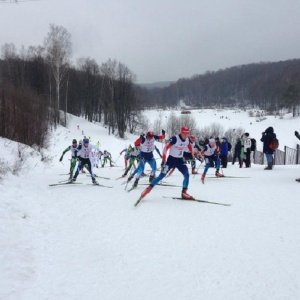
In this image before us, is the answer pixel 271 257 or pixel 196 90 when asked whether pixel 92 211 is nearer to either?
pixel 271 257

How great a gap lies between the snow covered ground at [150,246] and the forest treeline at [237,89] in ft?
443

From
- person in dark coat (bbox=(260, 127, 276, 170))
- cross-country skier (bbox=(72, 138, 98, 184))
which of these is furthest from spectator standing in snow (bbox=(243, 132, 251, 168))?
cross-country skier (bbox=(72, 138, 98, 184))

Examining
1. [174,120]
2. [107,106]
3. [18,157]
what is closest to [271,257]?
[18,157]

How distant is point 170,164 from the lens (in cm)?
913

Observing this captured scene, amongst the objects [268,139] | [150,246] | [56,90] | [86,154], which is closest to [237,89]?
[56,90]

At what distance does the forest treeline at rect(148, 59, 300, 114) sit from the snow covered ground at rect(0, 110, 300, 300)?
135 m

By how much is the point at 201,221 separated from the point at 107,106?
54.1 meters

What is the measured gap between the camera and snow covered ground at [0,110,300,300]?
405cm

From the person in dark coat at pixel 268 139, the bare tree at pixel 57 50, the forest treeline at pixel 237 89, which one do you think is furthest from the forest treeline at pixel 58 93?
the forest treeline at pixel 237 89

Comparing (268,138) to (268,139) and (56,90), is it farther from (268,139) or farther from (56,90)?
(56,90)

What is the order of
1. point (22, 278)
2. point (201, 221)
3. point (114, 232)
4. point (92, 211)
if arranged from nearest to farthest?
1. point (22, 278)
2. point (114, 232)
3. point (201, 221)
4. point (92, 211)

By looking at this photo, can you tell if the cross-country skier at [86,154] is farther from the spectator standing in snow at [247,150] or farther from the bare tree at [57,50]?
the bare tree at [57,50]

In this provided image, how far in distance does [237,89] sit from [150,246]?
603 ft

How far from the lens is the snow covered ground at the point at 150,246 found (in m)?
4.05
